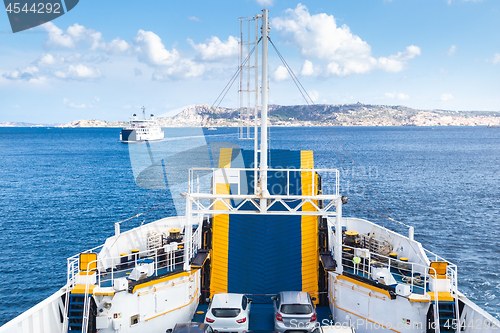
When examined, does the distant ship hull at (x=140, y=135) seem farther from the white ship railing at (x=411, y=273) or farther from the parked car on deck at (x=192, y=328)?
the parked car on deck at (x=192, y=328)

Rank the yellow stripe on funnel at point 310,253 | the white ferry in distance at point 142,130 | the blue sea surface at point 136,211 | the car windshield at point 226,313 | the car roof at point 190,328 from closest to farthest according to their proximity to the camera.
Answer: the car roof at point 190,328, the car windshield at point 226,313, the yellow stripe on funnel at point 310,253, the blue sea surface at point 136,211, the white ferry in distance at point 142,130

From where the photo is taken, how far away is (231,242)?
49.8 feet

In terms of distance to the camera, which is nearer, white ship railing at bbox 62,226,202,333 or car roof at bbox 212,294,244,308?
car roof at bbox 212,294,244,308

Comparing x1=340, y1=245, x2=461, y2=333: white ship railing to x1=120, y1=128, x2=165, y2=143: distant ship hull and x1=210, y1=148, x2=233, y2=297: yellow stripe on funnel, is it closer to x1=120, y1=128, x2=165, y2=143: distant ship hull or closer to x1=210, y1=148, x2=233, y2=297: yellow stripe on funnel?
x1=210, y1=148, x2=233, y2=297: yellow stripe on funnel

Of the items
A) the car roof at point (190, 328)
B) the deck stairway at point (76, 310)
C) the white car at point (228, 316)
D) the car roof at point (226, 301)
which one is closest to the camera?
the car roof at point (190, 328)

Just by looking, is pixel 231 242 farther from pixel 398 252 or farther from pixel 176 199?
pixel 176 199

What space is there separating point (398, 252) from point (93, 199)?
4107 centimetres

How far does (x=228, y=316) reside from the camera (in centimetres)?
1062

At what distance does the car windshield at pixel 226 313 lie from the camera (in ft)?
34.9

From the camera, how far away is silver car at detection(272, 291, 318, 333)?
10.5 m

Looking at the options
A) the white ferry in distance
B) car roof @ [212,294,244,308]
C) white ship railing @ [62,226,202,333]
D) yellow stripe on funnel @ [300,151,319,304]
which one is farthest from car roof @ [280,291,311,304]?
the white ferry in distance

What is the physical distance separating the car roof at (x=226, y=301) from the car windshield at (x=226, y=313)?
118 millimetres

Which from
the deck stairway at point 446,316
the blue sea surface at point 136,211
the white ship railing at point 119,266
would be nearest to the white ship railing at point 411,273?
the deck stairway at point 446,316

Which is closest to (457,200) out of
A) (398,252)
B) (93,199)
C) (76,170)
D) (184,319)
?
(398,252)
